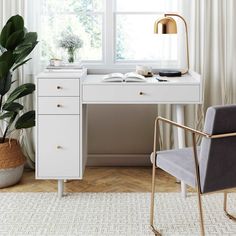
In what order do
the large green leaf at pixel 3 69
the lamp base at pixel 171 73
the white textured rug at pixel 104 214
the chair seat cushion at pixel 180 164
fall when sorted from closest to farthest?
1. the chair seat cushion at pixel 180 164
2. the white textured rug at pixel 104 214
3. the large green leaf at pixel 3 69
4. the lamp base at pixel 171 73

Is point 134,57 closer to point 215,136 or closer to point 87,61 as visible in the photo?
point 87,61

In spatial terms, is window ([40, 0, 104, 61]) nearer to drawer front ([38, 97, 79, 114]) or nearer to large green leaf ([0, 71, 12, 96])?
large green leaf ([0, 71, 12, 96])

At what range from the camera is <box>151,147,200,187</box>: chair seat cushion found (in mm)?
2391

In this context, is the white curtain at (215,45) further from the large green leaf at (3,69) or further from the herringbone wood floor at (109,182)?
the large green leaf at (3,69)

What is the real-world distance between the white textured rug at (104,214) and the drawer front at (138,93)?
2.20 feet

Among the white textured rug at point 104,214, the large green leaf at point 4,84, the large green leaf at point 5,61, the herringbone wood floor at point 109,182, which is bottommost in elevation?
the white textured rug at point 104,214

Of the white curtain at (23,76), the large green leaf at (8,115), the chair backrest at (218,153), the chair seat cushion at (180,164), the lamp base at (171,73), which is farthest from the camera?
the white curtain at (23,76)

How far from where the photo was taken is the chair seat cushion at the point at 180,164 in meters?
2.39

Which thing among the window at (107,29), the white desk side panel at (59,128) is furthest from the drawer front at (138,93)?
the window at (107,29)

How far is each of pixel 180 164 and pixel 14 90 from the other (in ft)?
5.02

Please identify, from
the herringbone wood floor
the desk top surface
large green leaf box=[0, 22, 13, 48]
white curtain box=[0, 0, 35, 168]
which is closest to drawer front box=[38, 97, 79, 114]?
the desk top surface

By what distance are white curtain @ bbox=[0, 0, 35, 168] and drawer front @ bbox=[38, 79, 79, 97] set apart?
718 millimetres

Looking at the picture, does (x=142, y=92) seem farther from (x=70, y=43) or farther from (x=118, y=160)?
(x=118, y=160)

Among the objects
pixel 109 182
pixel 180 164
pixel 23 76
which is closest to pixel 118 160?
pixel 109 182
